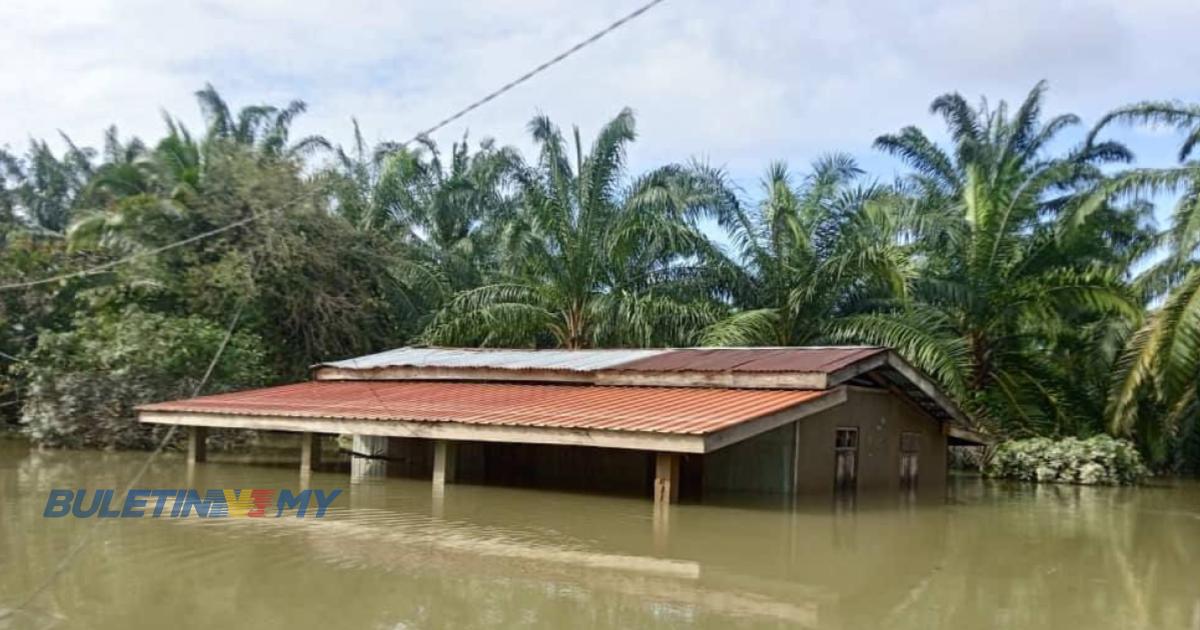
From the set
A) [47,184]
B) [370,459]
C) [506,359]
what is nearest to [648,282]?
[506,359]

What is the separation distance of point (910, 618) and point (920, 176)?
69.7 ft

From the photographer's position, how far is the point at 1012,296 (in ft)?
69.6

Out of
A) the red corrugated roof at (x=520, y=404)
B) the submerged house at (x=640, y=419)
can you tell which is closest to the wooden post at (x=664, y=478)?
the submerged house at (x=640, y=419)

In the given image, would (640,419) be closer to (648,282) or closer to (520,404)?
(520,404)

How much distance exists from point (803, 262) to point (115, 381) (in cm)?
1421

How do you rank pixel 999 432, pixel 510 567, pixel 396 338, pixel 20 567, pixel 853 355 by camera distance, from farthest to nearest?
1. pixel 396 338
2. pixel 999 432
3. pixel 853 355
4. pixel 510 567
5. pixel 20 567

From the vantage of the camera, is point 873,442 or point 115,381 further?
point 115,381

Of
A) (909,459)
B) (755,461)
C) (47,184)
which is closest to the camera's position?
(755,461)

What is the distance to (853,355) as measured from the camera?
49.1 feet

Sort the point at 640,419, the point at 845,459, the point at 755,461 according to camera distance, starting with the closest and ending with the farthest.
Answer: the point at 640,419, the point at 755,461, the point at 845,459

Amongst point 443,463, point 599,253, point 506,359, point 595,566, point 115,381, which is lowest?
point 595,566

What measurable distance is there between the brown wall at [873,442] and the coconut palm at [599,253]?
5676 millimetres

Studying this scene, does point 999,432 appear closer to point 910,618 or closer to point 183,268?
point 910,618

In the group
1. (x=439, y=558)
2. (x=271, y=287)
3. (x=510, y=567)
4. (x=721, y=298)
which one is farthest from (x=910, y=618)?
(x=271, y=287)
